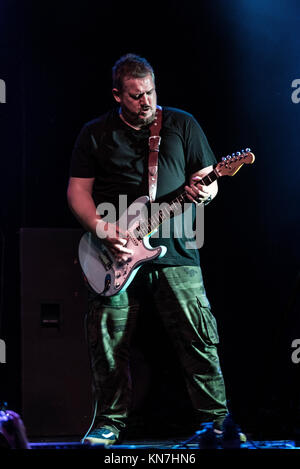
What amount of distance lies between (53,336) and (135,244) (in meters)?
0.93

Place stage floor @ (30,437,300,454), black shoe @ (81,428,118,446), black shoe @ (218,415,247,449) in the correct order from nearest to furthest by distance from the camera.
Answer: stage floor @ (30,437,300,454)
black shoe @ (218,415,247,449)
black shoe @ (81,428,118,446)

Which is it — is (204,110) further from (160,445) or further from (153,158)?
(160,445)

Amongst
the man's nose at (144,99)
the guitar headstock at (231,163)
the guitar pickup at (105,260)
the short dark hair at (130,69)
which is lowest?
the guitar pickup at (105,260)

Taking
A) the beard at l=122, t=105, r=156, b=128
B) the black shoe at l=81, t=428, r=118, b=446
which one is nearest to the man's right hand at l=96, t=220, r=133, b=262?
the beard at l=122, t=105, r=156, b=128

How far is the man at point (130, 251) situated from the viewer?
363 centimetres

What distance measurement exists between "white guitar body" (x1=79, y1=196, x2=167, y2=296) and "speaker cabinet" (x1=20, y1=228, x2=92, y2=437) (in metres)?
0.30

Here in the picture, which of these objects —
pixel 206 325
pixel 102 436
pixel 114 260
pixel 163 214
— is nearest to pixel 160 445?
pixel 102 436

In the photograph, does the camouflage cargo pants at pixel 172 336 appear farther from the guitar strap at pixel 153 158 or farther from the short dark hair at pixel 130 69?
the short dark hair at pixel 130 69

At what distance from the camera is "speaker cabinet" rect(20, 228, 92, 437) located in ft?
13.2

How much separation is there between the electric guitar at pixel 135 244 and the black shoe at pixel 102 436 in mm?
792

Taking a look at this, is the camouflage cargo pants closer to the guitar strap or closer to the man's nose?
the guitar strap

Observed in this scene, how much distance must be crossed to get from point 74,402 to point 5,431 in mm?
1565

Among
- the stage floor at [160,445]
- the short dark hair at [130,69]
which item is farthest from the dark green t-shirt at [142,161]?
the stage floor at [160,445]

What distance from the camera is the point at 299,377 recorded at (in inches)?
162
